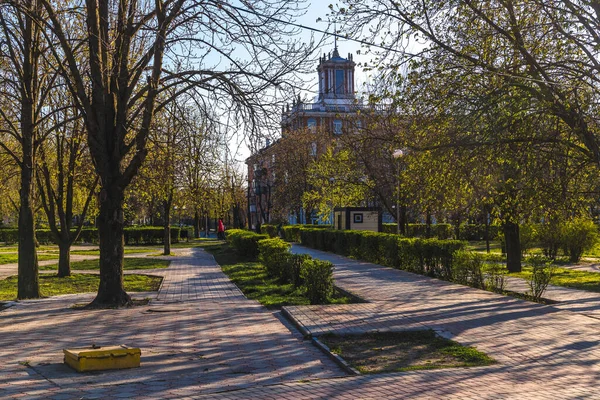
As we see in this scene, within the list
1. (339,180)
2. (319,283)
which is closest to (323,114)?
(339,180)

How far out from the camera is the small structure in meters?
32.8

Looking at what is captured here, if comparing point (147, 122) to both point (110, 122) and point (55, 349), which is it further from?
point (55, 349)

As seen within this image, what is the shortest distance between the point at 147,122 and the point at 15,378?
6894mm

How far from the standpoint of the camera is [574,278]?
61.4 feet

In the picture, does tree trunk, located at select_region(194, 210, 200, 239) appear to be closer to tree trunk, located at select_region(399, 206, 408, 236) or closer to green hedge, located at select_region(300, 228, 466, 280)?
tree trunk, located at select_region(399, 206, 408, 236)

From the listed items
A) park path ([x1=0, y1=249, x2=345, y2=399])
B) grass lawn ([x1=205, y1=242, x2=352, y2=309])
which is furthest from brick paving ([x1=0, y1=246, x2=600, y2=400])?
grass lawn ([x1=205, y1=242, x2=352, y2=309])

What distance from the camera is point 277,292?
15180 mm

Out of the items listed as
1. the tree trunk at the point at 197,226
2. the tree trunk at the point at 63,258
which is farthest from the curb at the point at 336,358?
the tree trunk at the point at 197,226

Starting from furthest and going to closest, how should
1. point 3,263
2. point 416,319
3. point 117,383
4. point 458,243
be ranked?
1. point 3,263
2. point 458,243
3. point 416,319
4. point 117,383

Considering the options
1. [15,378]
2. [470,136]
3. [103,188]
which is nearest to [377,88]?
[470,136]

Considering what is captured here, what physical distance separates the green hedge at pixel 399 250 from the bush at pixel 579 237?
699 cm

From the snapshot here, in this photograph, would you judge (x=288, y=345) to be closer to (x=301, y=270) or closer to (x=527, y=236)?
(x=301, y=270)

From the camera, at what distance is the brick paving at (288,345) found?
652 cm

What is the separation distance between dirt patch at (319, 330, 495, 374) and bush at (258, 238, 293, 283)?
7.42 m
